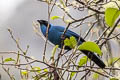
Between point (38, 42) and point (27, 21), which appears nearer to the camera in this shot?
→ point (38, 42)

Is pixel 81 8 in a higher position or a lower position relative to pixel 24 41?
higher

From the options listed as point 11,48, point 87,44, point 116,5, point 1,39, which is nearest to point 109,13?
point 116,5

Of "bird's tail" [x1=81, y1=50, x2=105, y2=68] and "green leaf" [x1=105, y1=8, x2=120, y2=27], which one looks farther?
"bird's tail" [x1=81, y1=50, x2=105, y2=68]

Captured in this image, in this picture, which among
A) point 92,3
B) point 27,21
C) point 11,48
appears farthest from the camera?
point 27,21

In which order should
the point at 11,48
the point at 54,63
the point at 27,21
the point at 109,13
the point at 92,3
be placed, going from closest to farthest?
the point at 109,13
the point at 54,63
the point at 92,3
the point at 11,48
the point at 27,21

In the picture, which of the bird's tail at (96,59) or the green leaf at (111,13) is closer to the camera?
the green leaf at (111,13)

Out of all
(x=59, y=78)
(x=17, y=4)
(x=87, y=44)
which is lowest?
(x=59, y=78)

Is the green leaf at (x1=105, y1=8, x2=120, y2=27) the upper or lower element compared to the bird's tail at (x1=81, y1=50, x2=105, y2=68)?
upper

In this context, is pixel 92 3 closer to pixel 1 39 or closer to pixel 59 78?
pixel 59 78

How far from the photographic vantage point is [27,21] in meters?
2.89

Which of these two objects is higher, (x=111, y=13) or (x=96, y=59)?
(x=111, y=13)

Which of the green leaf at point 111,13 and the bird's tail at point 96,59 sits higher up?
the green leaf at point 111,13

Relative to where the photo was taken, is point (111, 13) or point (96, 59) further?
point (96, 59)

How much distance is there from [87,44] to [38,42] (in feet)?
5.46
